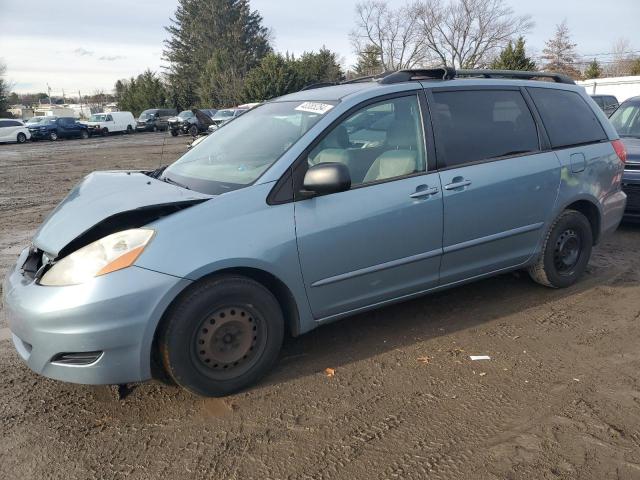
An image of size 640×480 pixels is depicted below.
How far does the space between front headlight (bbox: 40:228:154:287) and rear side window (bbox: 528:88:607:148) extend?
3378 millimetres

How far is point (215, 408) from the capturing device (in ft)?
9.75

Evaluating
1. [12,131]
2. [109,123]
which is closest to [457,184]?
[12,131]

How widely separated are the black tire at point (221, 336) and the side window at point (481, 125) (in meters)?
1.69

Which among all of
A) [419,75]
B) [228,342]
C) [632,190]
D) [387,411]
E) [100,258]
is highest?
[419,75]

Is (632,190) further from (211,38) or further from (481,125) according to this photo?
(211,38)

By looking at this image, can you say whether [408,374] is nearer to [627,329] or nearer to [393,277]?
[393,277]

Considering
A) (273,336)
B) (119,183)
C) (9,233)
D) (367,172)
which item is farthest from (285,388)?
(9,233)

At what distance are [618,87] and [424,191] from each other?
24.6 m

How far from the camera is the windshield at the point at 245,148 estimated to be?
3334 mm

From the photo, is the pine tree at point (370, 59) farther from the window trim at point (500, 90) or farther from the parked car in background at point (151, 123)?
the window trim at point (500, 90)

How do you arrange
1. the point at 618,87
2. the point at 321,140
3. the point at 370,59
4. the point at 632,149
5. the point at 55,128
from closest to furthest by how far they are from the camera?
the point at 321,140 → the point at 632,149 → the point at 618,87 → the point at 55,128 → the point at 370,59

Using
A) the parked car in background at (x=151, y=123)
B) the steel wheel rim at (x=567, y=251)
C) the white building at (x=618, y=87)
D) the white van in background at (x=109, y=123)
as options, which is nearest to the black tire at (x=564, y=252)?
the steel wheel rim at (x=567, y=251)

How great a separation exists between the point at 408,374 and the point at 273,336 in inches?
34.9

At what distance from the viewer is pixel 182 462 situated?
2.52 meters
